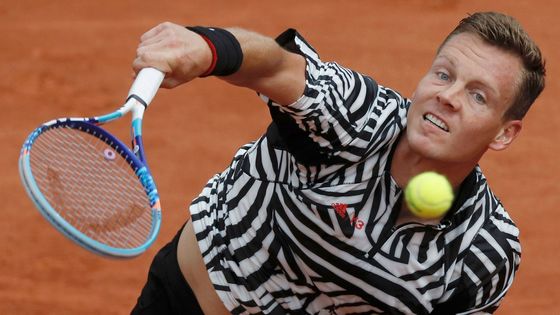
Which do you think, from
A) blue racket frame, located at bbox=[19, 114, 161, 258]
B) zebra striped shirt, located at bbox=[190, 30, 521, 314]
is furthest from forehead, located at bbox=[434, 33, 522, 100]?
blue racket frame, located at bbox=[19, 114, 161, 258]

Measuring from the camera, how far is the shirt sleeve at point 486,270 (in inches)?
162

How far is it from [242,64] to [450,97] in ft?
2.47

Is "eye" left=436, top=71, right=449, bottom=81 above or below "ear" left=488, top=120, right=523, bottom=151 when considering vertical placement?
above

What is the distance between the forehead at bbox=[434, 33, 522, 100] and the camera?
159 inches

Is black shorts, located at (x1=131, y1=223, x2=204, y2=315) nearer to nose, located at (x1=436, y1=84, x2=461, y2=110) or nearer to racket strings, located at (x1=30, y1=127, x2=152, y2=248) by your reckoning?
racket strings, located at (x1=30, y1=127, x2=152, y2=248)

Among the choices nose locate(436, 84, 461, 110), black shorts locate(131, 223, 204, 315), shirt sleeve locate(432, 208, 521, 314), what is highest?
nose locate(436, 84, 461, 110)

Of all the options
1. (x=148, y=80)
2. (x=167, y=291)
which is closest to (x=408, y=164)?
(x=148, y=80)

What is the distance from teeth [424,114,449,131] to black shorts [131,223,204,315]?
1.25 metres

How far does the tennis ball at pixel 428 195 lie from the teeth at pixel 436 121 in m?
0.16

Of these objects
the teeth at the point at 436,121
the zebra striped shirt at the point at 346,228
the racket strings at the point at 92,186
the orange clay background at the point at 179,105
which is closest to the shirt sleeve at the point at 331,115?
the zebra striped shirt at the point at 346,228

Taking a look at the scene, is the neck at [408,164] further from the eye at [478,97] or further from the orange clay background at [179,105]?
the orange clay background at [179,105]

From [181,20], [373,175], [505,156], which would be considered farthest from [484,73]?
[181,20]

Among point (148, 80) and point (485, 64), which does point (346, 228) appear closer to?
point (485, 64)

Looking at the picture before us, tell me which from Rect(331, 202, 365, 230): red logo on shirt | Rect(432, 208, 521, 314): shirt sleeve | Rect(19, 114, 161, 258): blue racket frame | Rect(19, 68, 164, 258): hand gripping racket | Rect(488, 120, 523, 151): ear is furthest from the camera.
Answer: Rect(488, 120, 523, 151): ear
